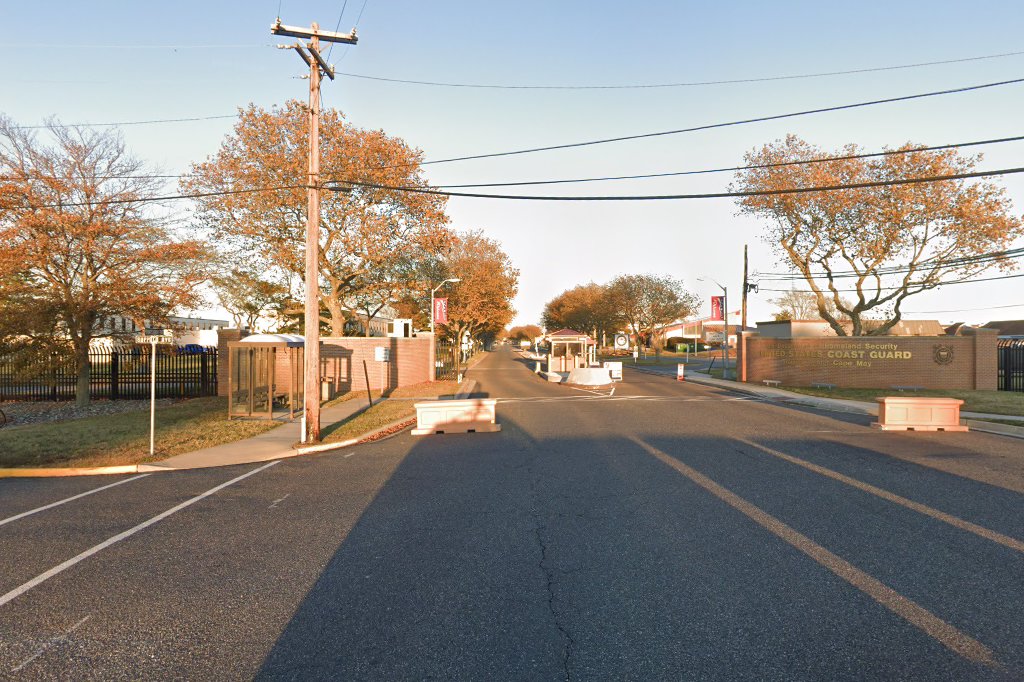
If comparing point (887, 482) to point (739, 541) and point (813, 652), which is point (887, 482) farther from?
point (813, 652)

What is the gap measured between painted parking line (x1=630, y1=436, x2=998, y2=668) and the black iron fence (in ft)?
86.0

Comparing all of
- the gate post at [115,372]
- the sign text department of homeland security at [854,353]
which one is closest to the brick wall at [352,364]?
the gate post at [115,372]

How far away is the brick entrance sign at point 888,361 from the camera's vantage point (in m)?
26.0

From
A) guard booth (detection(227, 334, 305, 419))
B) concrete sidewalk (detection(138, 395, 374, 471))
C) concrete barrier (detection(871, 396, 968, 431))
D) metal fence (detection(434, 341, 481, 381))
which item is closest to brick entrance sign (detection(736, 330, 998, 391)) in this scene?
concrete barrier (detection(871, 396, 968, 431))

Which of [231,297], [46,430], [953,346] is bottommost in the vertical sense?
[46,430]

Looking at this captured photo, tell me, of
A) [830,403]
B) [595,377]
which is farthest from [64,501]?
[595,377]

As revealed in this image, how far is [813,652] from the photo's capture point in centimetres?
372

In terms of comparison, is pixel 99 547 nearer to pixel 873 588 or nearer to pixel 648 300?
pixel 873 588

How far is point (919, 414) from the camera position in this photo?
14.1m

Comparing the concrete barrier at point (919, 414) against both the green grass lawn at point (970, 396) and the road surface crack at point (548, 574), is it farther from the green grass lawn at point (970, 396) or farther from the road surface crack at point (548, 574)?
the road surface crack at point (548, 574)

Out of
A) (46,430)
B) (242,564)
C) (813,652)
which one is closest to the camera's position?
(813,652)

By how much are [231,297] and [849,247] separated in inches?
1625

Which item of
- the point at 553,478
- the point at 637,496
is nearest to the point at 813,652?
the point at 637,496

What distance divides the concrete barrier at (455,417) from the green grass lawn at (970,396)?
49.3 ft
